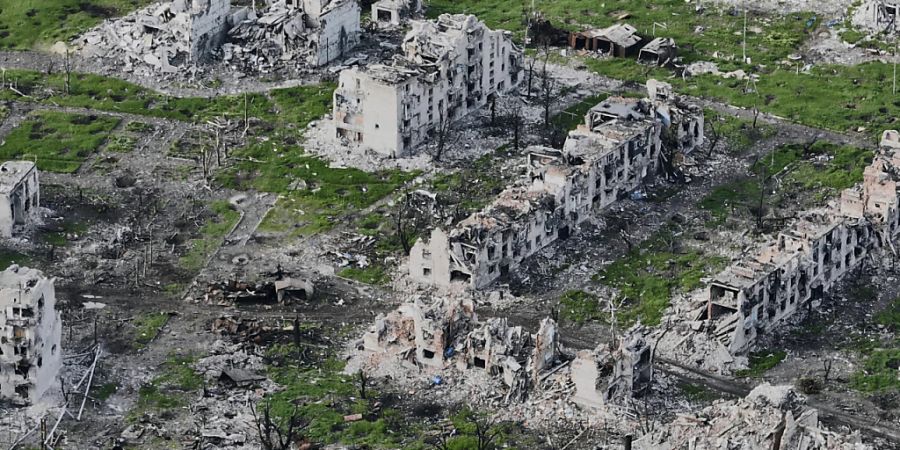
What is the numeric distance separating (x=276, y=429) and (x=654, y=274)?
32.4 meters

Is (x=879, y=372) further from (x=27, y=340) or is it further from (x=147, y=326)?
(x=27, y=340)

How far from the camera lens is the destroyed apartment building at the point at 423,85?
16825 centimetres

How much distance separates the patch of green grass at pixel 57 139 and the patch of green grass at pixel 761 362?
53.9m

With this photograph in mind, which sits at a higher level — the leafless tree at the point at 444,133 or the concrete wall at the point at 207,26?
the concrete wall at the point at 207,26

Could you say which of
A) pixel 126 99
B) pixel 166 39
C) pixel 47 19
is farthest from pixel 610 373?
pixel 47 19

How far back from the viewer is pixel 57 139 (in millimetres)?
172125

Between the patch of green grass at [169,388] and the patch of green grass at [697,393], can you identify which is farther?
the patch of green grass at [697,393]

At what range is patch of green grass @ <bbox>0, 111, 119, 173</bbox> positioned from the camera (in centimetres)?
16862

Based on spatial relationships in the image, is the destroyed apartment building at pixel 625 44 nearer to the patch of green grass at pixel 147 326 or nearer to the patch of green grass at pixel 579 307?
the patch of green grass at pixel 579 307

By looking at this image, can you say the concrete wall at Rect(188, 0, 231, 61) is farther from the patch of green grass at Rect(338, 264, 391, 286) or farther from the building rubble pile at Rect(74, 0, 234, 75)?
the patch of green grass at Rect(338, 264, 391, 286)

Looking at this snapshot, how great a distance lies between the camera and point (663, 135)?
168m

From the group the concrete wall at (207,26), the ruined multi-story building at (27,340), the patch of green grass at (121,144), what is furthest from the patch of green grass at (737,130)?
the ruined multi-story building at (27,340)

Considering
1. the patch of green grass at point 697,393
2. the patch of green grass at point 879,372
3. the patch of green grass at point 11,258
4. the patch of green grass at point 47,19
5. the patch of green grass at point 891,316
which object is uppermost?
the patch of green grass at point 47,19

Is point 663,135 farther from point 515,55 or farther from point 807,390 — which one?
point 807,390
